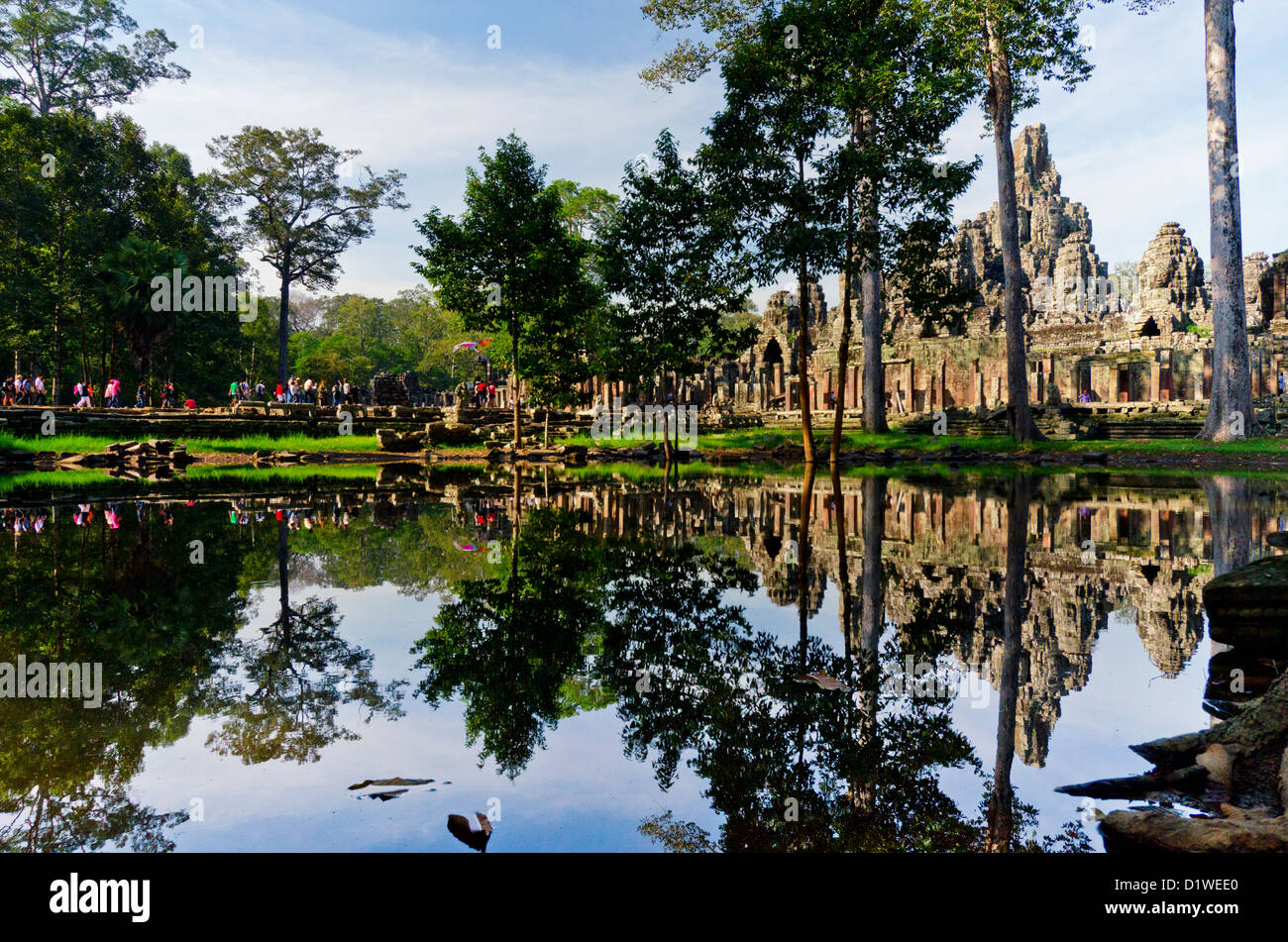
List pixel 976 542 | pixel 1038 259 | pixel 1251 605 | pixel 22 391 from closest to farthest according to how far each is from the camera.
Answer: pixel 1251 605 → pixel 976 542 → pixel 22 391 → pixel 1038 259

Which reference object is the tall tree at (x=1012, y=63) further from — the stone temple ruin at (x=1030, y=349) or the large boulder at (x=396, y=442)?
the large boulder at (x=396, y=442)

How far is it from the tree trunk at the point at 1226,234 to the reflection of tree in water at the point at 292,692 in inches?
991

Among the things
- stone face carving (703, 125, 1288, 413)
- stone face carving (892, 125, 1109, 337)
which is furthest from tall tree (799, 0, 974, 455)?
stone face carving (892, 125, 1109, 337)

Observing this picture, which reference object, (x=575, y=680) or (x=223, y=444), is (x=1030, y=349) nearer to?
(x=223, y=444)

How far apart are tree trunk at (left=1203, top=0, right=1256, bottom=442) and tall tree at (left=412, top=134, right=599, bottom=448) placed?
19.4m

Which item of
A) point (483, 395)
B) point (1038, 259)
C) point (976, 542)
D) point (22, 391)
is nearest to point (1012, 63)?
point (976, 542)

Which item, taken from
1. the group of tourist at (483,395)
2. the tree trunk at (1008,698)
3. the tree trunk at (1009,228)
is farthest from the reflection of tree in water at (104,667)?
the group of tourist at (483,395)

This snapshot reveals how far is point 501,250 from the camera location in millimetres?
24094

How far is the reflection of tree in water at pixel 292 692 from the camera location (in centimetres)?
306

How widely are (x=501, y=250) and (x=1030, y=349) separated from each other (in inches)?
1269

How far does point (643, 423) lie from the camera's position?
3084 centimetres

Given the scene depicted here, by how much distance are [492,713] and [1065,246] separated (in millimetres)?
68099
